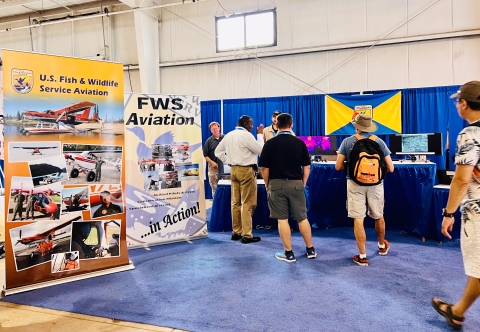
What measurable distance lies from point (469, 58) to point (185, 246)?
604 cm

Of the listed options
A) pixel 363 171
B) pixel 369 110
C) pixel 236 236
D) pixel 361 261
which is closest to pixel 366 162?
pixel 363 171

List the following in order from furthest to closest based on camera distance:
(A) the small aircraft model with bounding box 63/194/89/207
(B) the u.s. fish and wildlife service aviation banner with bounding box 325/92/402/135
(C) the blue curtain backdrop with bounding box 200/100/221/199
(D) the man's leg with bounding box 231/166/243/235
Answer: (C) the blue curtain backdrop with bounding box 200/100/221/199, (B) the u.s. fish and wildlife service aviation banner with bounding box 325/92/402/135, (D) the man's leg with bounding box 231/166/243/235, (A) the small aircraft model with bounding box 63/194/89/207

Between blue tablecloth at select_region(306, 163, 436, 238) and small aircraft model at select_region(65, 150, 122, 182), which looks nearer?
small aircraft model at select_region(65, 150, 122, 182)

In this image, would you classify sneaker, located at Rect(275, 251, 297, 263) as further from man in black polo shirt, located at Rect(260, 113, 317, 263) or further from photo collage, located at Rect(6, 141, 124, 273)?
photo collage, located at Rect(6, 141, 124, 273)

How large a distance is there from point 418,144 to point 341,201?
4.74 ft

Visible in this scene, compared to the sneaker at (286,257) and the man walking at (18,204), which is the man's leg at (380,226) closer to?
the sneaker at (286,257)

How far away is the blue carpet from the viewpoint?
222 cm

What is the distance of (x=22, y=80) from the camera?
8.96 feet

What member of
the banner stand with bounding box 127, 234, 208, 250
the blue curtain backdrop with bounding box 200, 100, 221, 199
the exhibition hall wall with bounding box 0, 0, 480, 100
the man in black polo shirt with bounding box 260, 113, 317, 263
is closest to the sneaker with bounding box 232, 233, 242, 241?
the banner stand with bounding box 127, 234, 208, 250

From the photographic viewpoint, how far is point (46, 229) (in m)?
2.85

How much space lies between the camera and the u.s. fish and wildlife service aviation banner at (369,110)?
6.61m

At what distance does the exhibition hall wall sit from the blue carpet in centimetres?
415

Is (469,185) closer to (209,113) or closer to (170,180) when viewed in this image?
(170,180)

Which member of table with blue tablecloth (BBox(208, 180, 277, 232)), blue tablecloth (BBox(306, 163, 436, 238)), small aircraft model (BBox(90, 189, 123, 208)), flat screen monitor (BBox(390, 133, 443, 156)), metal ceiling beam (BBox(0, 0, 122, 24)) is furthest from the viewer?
metal ceiling beam (BBox(0, 0, 122, 24))
